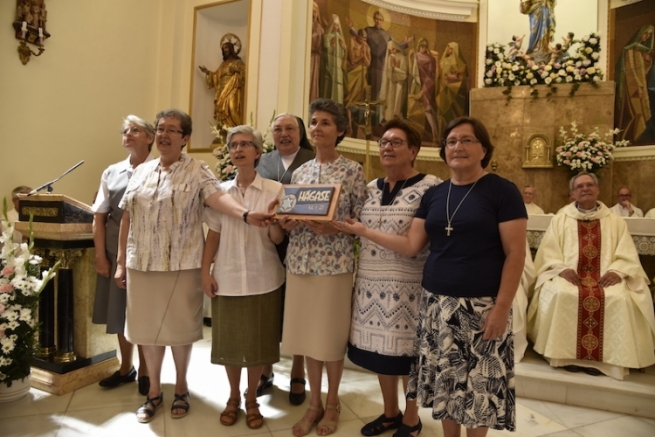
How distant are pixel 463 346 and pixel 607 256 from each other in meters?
Answer: 2.23

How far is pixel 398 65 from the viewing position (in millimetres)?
8133

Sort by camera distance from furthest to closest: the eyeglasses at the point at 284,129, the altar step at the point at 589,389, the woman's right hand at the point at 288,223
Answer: the altar step at the point at 589,389
the eyeglasses at the point at 284,129
the woman's right hand at the point at 288,223

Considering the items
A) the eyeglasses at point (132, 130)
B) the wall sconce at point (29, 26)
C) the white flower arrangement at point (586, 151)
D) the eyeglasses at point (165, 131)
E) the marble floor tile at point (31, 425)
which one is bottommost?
the marble floor tile at point (31, 425)

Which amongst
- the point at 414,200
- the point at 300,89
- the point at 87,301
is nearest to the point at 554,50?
the point at 300,89

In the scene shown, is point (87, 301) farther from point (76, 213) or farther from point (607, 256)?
point (607, 256)

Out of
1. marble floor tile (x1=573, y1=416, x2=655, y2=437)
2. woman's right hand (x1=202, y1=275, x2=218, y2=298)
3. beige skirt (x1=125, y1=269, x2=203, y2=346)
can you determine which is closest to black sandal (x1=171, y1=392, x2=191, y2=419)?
beige skirt (x1=125, y1=269, x2=203, y2=346)

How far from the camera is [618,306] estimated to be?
3191 mm

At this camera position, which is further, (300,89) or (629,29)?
(629,29)

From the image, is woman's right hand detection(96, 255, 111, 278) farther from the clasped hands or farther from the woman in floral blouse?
the clasped hands

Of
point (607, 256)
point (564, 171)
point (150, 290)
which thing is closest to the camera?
point (150, 290)

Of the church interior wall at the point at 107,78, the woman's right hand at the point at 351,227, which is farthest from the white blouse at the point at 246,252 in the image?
the church interior wall at the point at 107,78

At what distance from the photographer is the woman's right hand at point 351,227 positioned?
2168mm

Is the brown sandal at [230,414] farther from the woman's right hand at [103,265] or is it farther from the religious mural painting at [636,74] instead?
the religious mural painting at [636,74]

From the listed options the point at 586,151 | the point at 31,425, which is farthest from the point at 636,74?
the point at 31,425
